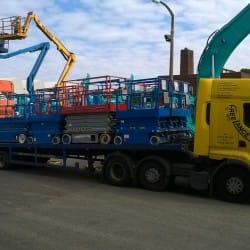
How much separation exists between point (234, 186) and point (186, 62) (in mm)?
55150

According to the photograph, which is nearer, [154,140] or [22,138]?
[154,140]

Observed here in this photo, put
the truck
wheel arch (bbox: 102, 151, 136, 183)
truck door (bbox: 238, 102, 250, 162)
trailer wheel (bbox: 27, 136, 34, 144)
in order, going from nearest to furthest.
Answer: truck door (bbox: 238, 102, 250, 162) → the truck → wheel arch (bbox: 102, 151, 136, 183) → trailer wheel (bbox: 27, 136, 34, 144)

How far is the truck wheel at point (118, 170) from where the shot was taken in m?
15.4

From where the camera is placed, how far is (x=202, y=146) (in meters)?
13.7

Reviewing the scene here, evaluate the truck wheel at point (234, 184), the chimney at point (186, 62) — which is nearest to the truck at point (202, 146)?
the truck wheel at point (234, 184)

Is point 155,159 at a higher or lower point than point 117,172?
higher

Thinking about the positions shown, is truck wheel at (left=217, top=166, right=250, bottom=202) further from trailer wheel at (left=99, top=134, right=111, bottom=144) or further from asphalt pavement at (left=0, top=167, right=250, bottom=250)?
trailer wheel at (left=99, top=134, right=111, bottom=144)

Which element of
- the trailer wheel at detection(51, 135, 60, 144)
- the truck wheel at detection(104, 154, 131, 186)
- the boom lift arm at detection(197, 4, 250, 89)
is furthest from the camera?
the trailer wheel at detection(51, 135, 60, 144)

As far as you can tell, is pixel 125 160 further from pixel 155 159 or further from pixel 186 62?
pixel 186 62

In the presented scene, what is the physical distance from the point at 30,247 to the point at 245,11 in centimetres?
1004

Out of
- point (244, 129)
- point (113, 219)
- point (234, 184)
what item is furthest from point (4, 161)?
point (113, 219)

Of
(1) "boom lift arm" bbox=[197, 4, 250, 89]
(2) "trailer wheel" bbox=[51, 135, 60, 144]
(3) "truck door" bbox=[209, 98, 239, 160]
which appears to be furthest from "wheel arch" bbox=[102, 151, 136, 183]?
(1) "boom lift arm" bbox=[197, 4, 250, 89]

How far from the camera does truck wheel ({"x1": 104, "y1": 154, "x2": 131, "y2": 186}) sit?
1538cm

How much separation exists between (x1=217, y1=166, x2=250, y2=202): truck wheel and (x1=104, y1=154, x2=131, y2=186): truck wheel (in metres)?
3.02
